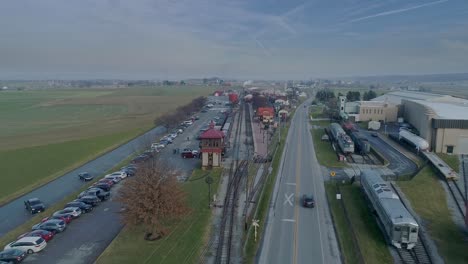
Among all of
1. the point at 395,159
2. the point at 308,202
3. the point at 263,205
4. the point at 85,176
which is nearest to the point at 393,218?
the point at 308,202

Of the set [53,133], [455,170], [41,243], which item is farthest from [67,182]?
[455,170]

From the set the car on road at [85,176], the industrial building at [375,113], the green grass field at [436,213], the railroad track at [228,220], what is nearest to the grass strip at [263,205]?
the railroad track at [228,220]

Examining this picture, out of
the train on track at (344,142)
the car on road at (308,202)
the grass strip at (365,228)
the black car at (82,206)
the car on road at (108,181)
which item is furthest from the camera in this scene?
the train on track at (344,142)

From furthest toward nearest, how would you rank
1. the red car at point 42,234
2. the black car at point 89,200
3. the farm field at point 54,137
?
→ 1. the farm field at point 54,137
2. the black car at point 89,200
3. the red car at point 42,234

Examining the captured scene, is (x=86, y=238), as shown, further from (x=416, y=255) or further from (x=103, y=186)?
(x=416, y=255)

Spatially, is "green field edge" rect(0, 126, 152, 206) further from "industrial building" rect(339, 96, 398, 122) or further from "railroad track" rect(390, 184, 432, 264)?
"industrial building" rect(339, 96, 398, 122)

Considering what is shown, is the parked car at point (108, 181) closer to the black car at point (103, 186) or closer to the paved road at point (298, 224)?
the black car at point (103, 186)
